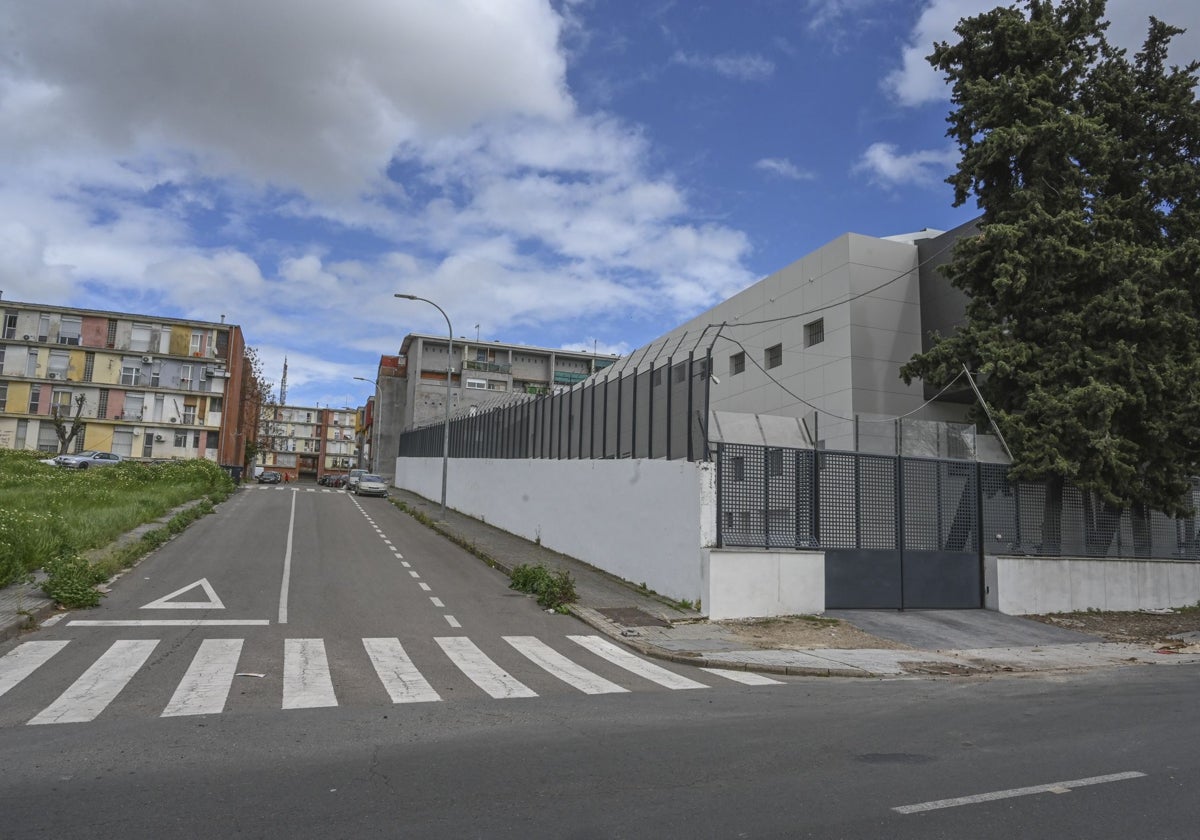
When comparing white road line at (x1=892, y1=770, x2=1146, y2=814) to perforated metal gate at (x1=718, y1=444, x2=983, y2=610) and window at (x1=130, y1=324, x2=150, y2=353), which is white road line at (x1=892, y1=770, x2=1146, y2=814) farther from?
window at (x1=130, y1=324, x2=150, y2=353)

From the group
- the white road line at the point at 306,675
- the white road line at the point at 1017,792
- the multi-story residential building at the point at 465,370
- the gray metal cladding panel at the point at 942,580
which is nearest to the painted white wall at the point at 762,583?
the gray metal cladding panel at the point at 942,580

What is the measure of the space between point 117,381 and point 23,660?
73435mm

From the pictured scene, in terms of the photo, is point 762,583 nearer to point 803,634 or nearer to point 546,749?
point 803,634

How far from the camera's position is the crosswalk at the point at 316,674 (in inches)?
288

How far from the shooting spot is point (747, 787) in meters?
5.16

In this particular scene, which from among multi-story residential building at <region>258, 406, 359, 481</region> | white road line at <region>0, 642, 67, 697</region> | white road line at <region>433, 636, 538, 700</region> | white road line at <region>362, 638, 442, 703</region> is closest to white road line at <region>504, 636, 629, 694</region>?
white road line at <region>433, 636, 538, 700</region>

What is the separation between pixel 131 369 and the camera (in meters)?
72.2

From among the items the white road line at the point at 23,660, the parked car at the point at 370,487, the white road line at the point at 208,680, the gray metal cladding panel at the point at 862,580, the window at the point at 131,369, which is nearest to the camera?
the white road line at the point at 208,680

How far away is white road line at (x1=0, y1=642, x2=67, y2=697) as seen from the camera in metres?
7.94

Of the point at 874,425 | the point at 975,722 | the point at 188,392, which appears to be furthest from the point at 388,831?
the point at 188,392

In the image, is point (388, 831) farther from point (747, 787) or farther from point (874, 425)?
point (874, 425)

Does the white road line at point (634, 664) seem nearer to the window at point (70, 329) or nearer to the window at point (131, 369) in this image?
the window at point (131, 369)

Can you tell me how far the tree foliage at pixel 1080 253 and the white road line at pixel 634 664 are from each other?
1081 cm

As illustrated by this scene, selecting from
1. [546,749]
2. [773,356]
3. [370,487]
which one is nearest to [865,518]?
[546,749]
